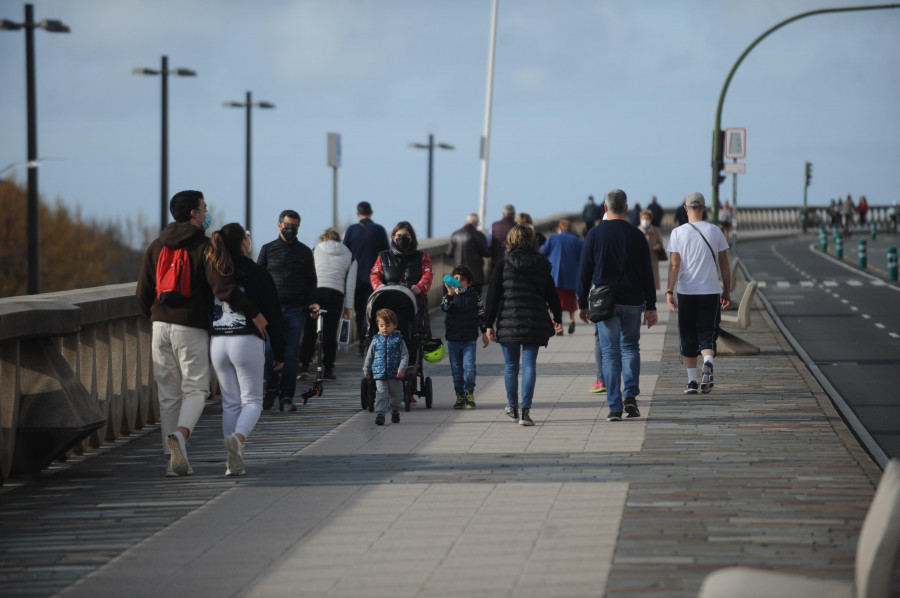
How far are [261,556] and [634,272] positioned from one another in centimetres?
568

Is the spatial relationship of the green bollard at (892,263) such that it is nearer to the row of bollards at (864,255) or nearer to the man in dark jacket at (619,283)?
the row of bollards at (864,255)

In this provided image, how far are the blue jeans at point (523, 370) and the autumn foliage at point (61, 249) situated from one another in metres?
60.0

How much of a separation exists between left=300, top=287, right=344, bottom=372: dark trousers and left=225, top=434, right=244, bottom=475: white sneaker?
17.5 feet

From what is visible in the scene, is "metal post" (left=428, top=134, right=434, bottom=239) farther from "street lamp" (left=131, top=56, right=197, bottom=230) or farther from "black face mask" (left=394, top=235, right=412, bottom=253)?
"black face mask" (left=394, top=235, right=412, bottom=253)

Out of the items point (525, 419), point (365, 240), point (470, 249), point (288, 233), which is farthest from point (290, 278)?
point (470, 249)

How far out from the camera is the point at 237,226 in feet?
30.4

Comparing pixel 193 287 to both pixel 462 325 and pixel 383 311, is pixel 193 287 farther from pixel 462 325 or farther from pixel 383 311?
pixel 462 325

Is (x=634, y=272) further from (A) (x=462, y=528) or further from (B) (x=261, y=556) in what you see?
(B) (x=261, y=556)

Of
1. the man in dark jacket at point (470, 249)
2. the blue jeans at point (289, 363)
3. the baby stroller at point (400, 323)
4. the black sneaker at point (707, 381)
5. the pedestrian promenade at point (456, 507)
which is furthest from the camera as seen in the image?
the man in dark jacket at point (470, 249)

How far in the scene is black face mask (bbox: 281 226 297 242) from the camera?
12.7 metres

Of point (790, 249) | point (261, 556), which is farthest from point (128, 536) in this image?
point (790, 249)

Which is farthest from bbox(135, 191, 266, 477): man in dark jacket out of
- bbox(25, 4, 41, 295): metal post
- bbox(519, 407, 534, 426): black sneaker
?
bbox(25, 4, 41, 295): metal post

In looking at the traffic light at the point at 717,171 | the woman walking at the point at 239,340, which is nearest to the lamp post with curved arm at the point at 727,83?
the traffic light at the point at 717,171

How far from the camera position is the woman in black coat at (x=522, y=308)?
1127 centimetres
